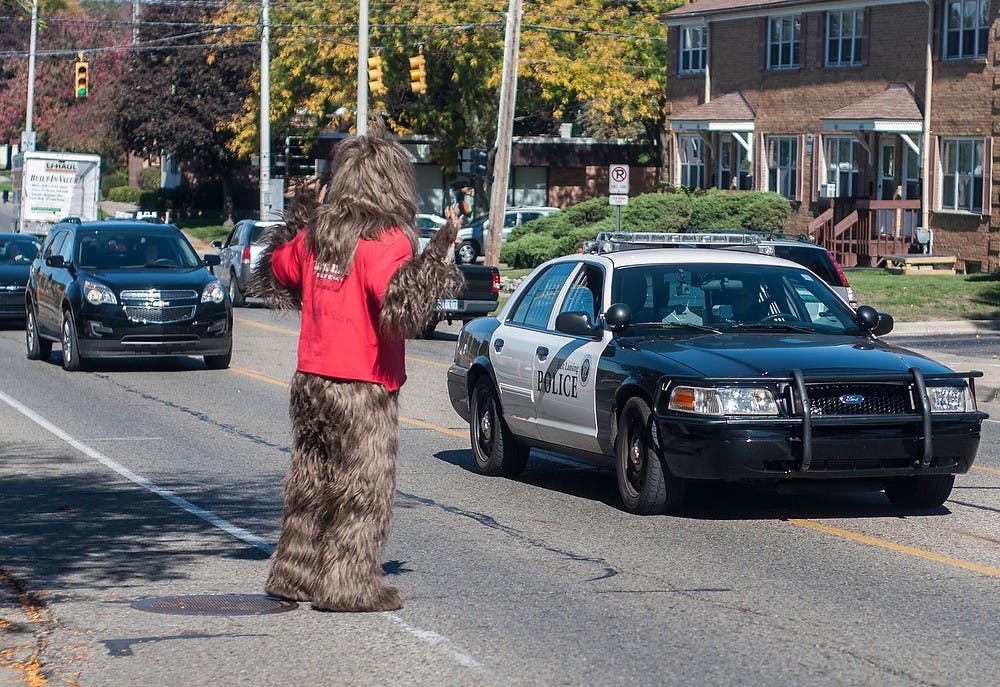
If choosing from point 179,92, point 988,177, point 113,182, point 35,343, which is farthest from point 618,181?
point 113,182

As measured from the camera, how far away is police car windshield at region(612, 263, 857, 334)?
10.5 m

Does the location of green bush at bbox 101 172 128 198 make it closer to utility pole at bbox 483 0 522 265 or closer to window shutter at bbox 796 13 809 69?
window shutter at bbox 796 13 809 69

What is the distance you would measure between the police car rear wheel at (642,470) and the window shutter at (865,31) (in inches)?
1323

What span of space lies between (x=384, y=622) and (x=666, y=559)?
200cm

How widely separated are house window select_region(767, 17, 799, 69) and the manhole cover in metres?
39.1

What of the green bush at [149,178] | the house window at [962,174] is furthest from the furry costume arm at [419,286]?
the green bush at [149,178]

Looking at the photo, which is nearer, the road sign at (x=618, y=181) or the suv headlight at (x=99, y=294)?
the suv headlight at (x=99, y=294)

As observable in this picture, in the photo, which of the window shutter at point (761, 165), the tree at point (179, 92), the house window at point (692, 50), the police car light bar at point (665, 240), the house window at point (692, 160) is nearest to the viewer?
the police car light bar at point (665, 240)


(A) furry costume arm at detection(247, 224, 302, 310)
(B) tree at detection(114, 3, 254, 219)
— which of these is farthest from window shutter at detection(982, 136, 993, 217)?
(A) furry costume arm at detection(247, 224, 302, 310)

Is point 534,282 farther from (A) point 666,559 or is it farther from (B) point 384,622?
(B) point 384,622

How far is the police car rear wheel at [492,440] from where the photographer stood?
11.4 metres

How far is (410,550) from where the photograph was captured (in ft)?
28.4

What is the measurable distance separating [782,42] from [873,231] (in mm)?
7429

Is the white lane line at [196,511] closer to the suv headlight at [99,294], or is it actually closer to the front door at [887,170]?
the suv headlight at [99,294]
